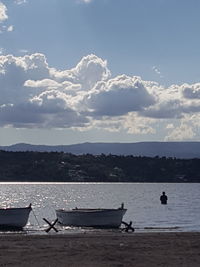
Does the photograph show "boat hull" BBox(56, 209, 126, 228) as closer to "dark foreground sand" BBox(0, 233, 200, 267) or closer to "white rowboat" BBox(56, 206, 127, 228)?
"white rowboat" BBox(56, 206, 127, 228)

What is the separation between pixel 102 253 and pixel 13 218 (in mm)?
25439

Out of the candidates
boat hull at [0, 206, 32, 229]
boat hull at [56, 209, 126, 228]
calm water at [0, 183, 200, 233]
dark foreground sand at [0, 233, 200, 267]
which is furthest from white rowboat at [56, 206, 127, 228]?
dark foreground sand at [0, 233, 200, 267]

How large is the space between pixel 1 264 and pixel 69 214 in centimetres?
3050

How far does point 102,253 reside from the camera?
27.8 m

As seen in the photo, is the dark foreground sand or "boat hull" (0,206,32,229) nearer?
the dark foreground sand

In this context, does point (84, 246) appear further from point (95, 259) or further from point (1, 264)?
point (1, 264)

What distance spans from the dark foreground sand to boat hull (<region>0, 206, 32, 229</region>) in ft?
56.0

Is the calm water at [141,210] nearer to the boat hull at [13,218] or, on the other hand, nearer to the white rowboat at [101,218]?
the boat hull at [13,218]

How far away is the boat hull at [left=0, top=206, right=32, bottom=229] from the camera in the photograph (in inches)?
2039

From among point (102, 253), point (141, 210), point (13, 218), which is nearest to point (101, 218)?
point (13, 218)

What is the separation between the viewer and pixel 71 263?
977 inches

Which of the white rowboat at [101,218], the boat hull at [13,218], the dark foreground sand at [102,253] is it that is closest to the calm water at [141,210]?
the boat hull at [13,218]

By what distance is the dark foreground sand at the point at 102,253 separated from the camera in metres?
24.9

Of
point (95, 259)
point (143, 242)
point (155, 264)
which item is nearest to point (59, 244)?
point (143, 242)
